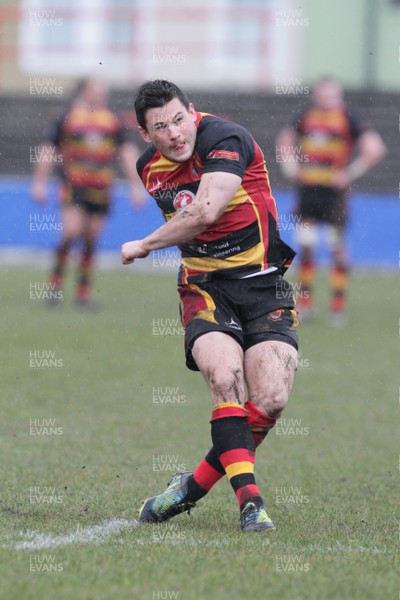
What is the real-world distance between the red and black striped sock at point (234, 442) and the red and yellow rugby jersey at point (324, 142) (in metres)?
8.37

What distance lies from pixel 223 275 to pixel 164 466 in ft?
5.03

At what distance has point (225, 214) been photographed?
4.99 m

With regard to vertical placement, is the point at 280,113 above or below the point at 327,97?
below

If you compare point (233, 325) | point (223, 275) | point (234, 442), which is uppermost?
point (223, 275)

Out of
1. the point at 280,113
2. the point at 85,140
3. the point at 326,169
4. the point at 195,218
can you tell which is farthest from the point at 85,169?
the point at 195,218

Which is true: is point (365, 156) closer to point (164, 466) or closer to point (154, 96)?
point (164, 466)

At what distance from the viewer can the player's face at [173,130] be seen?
4.75 meters

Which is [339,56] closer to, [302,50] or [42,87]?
[302,50]

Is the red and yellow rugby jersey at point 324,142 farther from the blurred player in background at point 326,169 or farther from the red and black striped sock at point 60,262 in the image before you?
the red and black striped sock at point 60,262

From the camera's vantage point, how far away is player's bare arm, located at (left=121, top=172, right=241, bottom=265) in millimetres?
4645

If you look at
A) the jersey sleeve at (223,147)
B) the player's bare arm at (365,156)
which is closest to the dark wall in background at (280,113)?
the player's bare arm at (365,156)

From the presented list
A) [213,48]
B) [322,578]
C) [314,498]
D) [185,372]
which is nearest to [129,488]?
[314,498]

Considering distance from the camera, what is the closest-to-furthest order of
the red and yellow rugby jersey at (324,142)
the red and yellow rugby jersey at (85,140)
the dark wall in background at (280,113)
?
the red and yellow rugby jersey at (85,140) < the red and yellow rugby jersey at (324,142) < the dark wall in background at (280,113)

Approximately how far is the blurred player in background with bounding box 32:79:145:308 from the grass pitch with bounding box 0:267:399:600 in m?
0.81
